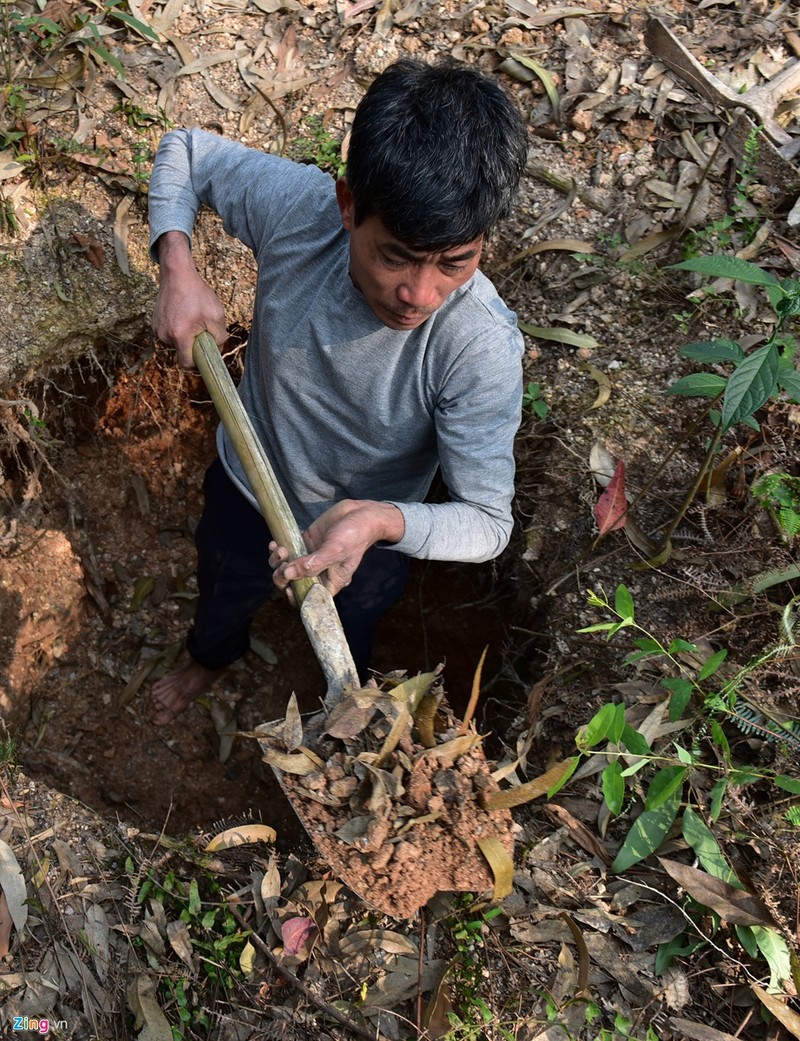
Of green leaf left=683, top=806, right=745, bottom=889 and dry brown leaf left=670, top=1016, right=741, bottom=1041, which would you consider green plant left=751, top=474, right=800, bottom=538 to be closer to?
green leaf left=683, top=806, right=745, bottom=889

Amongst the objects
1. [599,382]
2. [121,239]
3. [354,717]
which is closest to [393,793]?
[354,717]

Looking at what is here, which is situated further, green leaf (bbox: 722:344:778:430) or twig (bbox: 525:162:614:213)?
twig (bbox: 525:162:614:213)

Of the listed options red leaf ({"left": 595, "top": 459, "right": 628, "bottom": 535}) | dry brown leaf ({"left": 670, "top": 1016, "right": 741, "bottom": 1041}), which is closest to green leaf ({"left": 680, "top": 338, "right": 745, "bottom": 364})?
red leaf ({"left": 595, "top": 459, "right": 628, "bottom": 535})

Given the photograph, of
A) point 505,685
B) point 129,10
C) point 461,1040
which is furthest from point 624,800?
point 129,10

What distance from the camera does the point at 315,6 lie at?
3.00 meters

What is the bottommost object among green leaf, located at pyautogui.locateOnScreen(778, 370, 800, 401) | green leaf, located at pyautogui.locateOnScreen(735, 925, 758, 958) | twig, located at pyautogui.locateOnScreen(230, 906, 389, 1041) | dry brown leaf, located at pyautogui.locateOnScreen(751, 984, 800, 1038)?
twig, located at pyautogui.locateOnScreen(230, 906, 389, 1041)

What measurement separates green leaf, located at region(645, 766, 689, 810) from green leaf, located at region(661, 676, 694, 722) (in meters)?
0.12

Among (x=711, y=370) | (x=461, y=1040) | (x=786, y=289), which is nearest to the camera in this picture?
(x=461, y=1040)

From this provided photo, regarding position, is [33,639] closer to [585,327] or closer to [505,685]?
[505,685]

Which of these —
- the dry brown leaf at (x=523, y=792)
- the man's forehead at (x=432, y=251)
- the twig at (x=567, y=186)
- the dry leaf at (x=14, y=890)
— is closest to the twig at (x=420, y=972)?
the dry brown leaf at (x=523, y=792)

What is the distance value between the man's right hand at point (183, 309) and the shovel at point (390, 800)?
2.70 ft

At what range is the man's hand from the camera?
1646 mm

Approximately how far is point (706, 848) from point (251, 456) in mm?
1378

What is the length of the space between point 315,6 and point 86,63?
35.1 inches
